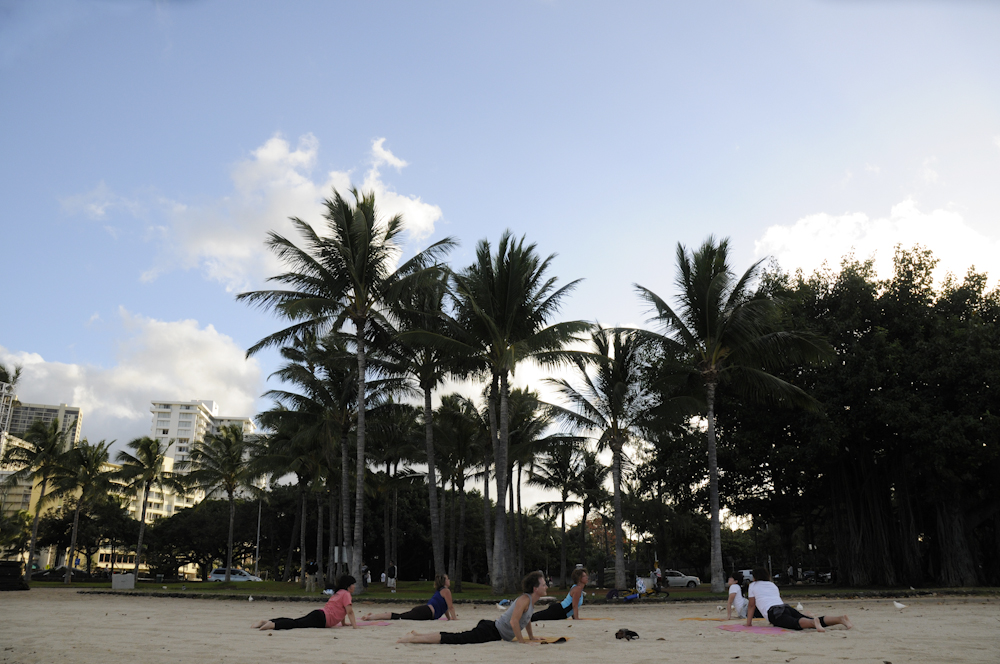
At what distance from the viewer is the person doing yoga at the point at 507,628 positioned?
7617mm

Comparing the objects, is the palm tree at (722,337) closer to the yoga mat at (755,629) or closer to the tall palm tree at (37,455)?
the yoga mat at (755,629)

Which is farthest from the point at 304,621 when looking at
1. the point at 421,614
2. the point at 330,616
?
the point at 421,614

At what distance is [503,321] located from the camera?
69.5 feet

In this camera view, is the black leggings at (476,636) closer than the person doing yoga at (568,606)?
Yes

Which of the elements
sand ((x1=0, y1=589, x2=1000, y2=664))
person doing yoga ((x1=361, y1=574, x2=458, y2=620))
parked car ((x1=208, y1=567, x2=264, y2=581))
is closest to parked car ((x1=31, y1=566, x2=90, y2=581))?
parked car ((x1=208, y1=567, x2=264, y2=581))

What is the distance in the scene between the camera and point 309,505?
48.2 metres

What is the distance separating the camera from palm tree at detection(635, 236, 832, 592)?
66.9 feet

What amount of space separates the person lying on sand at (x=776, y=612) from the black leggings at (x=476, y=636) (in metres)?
3.51

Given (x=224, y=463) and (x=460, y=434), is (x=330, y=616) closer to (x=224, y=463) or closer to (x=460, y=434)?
(x=460, y=434)

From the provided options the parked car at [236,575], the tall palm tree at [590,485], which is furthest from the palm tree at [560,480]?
the parked car at [236,575]

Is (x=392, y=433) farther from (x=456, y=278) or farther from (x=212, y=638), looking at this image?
(x=212, y=638)

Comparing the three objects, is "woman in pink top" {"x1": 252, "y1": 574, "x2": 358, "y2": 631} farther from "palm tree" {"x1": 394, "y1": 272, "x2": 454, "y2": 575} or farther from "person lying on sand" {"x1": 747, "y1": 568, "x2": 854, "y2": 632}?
"palm tree" {"x1": 394, "y1": 272, "x2": 454, "y2": 575}

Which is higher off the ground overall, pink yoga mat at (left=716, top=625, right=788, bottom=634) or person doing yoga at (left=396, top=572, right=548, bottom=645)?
person doing yoga at (left=396, top=572, right=548, bottom=645)

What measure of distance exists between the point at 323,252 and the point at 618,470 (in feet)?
41.4
